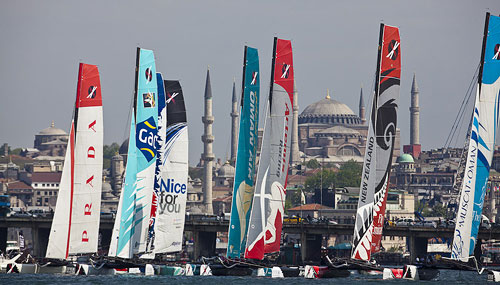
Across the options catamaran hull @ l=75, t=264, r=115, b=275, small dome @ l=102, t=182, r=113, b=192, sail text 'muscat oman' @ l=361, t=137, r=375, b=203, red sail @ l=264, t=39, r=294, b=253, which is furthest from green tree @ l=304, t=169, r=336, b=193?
sail text 'muscat oman' @ l=361, t=137, r=375, b=203

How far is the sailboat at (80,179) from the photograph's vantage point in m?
48.6

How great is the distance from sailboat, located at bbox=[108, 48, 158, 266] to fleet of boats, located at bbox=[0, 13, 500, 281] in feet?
0.13

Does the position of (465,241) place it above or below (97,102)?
below

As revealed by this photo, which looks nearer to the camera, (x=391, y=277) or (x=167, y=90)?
(x=391, y=277)

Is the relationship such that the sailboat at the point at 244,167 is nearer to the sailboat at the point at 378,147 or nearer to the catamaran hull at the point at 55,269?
the sailboat at the point at 378,147

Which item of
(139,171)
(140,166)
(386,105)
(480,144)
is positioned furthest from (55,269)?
(480,144)

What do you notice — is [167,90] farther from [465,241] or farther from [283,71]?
[465,241]

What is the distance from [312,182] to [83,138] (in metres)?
129

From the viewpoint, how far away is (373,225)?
46281 mm

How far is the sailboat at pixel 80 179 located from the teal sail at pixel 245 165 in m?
5.40

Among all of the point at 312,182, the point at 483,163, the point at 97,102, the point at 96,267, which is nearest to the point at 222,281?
the point at 96,267

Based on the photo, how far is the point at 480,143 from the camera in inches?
1772

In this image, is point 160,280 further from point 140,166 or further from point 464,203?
point 464,203

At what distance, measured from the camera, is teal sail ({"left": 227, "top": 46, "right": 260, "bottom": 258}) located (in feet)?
162
